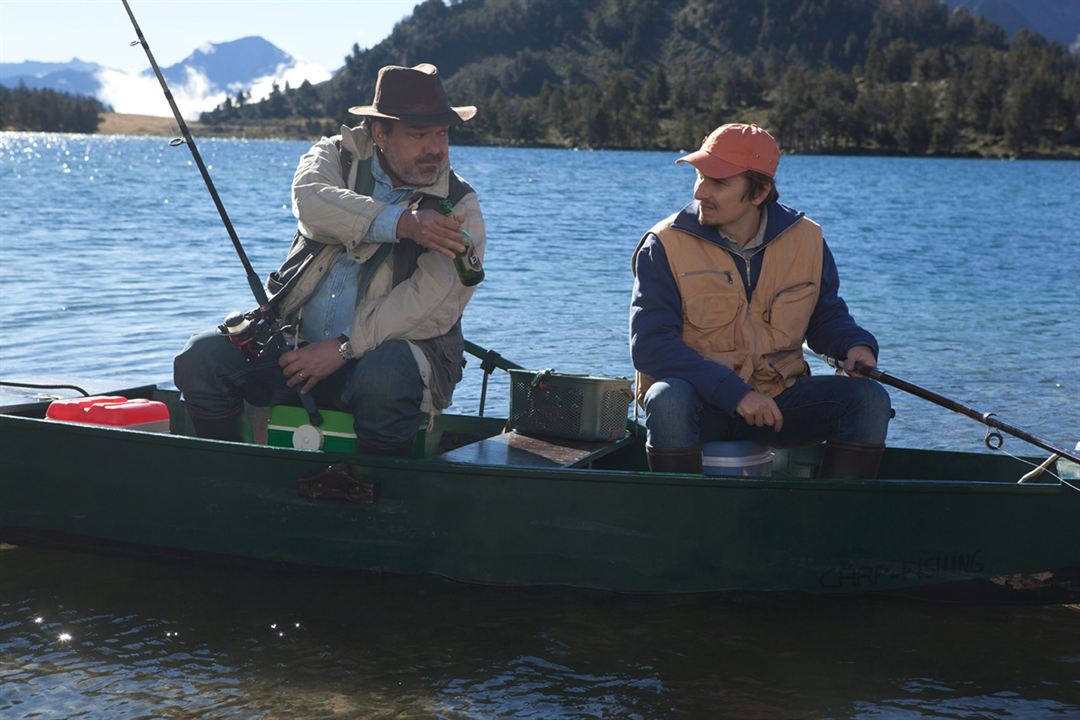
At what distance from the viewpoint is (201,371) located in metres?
5.61

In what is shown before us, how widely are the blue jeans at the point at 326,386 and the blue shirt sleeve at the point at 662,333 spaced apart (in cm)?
97

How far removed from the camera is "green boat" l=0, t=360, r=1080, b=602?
209 inches

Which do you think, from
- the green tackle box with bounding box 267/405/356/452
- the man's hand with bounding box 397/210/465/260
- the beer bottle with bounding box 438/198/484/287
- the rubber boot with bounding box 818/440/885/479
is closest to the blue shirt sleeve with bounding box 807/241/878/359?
the rubber boot with bounding box 818/440/885/479

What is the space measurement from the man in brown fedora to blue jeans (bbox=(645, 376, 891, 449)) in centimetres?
101

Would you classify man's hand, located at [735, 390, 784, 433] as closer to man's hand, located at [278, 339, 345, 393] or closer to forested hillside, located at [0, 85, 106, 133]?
man's hand, located at [278, 339, 345, 393]

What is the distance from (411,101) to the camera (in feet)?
18.1

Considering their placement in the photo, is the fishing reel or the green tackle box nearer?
the fishing reel

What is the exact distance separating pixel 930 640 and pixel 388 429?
8.22 ft

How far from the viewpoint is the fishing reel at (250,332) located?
549cm

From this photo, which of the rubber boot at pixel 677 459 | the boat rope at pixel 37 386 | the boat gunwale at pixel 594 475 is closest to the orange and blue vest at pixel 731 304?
the rubber boot at pixel 677 459

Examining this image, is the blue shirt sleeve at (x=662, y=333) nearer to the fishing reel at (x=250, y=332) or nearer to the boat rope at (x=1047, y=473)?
the boat rope at (x=1047, y=473)

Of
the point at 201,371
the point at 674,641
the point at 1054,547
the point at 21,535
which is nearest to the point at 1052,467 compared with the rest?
the point at 1054,547

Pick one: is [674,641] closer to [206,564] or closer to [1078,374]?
[206,564]

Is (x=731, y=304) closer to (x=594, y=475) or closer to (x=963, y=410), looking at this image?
(x=594, y=475)
